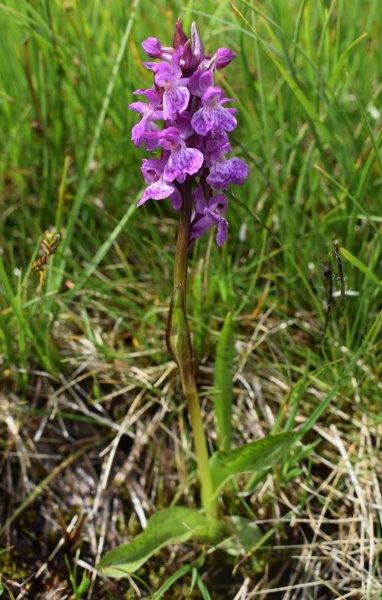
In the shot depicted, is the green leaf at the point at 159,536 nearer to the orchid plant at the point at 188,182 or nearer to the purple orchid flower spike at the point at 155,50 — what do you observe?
the orchid plant at the point at 188,182

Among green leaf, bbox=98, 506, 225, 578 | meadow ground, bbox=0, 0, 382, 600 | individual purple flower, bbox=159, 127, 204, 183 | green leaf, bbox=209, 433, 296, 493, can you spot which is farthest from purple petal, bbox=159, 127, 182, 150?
green leaf, bbox=98, 506, 225, 578

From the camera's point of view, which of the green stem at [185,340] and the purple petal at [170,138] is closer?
the purple petal at [170,138]

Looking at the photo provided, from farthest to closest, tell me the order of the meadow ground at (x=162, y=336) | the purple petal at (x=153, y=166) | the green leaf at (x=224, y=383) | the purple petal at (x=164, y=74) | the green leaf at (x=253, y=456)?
the meadow ground at (x=162, y=336) < the green leaf at (x=224, y=383) < the green leaf at (x=253, y=456) < the purple petal at (x=153, y=166) < the purple petal at (x=164, y=74)

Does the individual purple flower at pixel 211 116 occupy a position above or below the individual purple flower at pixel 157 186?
above

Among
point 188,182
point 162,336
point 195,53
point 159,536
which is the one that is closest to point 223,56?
point 195,53

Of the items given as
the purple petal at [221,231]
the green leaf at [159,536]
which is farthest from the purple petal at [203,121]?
the green leaf at [159,536]

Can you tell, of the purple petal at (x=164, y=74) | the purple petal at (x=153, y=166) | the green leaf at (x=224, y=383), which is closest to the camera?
the purple petal at (x=164, y=74)

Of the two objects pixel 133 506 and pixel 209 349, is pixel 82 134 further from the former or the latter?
pixel 133 506
